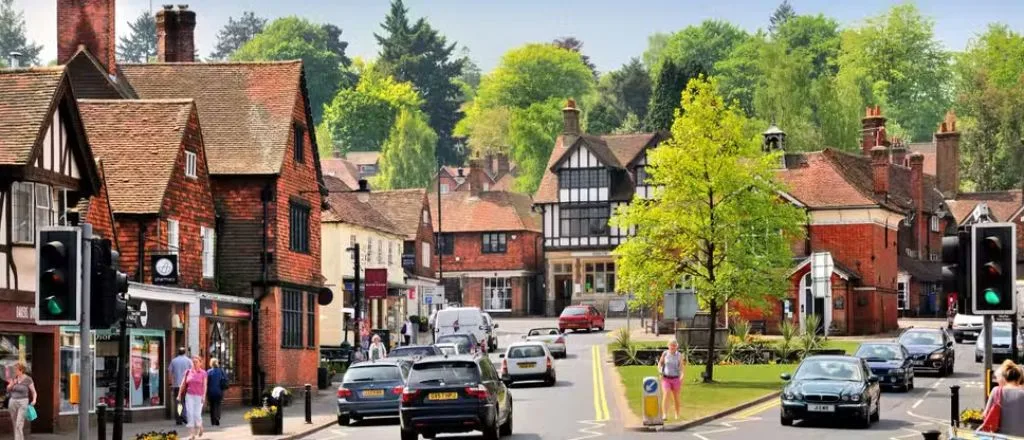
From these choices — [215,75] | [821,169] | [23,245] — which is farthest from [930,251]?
[23,245]

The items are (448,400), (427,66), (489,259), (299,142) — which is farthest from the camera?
(427,66)

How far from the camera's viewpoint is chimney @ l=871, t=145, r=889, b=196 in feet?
285

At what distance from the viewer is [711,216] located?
5519 cm

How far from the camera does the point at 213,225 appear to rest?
51.5 meters

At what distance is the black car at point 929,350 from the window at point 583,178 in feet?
159

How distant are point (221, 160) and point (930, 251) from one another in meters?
61.6

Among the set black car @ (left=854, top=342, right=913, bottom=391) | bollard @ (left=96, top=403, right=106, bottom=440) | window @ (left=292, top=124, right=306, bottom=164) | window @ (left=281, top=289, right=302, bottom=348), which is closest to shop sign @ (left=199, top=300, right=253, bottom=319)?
window @ (left=281, top=289, right=302, bottom=348)

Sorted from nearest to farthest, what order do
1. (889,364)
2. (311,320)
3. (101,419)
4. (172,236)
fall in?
1. (101,419)
2. (172,236)
3. (889,364)
4. (311,320)

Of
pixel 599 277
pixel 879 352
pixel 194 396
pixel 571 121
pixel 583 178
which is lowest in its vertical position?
pixel 194 396

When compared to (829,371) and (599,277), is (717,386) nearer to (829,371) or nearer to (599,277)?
(829,371)

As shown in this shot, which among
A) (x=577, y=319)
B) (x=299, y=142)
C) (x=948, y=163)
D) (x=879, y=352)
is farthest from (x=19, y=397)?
(x=948, y=163)

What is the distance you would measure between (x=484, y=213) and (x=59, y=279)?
92.3 meters

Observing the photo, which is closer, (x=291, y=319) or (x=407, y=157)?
(x=291, y=319)

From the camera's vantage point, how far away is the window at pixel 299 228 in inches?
2146
